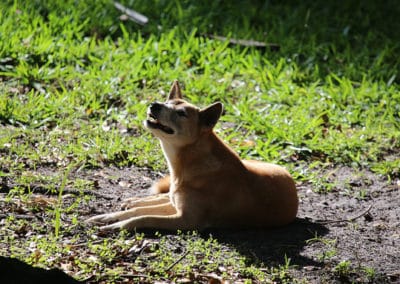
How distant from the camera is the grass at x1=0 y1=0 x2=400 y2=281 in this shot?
876 centimetres

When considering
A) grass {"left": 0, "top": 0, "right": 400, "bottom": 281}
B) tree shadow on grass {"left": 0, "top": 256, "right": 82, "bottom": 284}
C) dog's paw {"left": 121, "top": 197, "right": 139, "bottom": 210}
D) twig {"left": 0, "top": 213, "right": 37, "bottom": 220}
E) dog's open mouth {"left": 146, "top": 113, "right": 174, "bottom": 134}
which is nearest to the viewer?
tree shadow on grass {"left": 0, "top": 256, "right": 82, "bottom": 284}

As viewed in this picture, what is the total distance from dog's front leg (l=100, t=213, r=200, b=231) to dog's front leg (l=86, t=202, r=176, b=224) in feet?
0.39

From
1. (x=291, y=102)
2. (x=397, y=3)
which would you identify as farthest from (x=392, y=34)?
(x=291, y=102)

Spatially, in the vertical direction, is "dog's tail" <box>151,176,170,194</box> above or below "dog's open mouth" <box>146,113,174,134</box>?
below

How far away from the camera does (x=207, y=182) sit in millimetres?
7016

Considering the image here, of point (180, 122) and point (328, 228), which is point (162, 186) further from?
point (328, 228)

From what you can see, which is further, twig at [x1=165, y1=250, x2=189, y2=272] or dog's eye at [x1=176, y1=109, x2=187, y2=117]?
dog's eye at [x1=176, y1=109, x2=187, y2=117]

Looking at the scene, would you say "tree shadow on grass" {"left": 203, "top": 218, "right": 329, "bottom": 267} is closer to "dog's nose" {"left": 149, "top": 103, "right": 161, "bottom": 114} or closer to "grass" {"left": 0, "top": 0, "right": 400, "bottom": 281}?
"dog's nose" {"left": 149, "top": 103, "right": 161, "bottom": 114}

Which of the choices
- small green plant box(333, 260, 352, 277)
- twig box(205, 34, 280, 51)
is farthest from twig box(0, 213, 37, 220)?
twig box(205, 34, 280, 51)

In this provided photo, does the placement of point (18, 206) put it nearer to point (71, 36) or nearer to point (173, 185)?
point (173, 185)

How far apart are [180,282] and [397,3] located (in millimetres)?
8745

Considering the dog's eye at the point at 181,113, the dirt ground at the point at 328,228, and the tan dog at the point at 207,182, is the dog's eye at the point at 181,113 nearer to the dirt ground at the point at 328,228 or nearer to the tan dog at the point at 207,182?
the tan dog at the point at 207,182

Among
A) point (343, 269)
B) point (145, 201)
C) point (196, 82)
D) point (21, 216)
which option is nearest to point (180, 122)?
point (145, 201)

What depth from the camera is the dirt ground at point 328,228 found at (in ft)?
21.0
